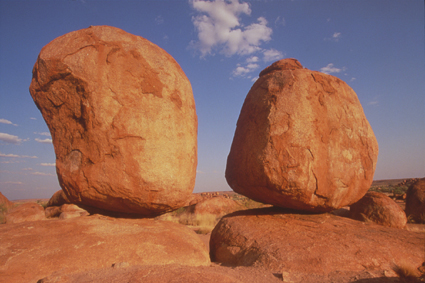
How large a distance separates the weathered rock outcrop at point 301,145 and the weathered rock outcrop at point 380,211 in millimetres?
1278

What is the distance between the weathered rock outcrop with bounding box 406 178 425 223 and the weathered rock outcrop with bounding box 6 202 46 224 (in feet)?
41.1

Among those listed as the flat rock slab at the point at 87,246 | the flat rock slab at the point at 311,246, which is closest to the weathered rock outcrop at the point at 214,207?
the flat rock slab at the point at 311,246

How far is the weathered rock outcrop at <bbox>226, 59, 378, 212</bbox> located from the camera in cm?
411

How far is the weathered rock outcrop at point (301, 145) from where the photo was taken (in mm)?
4109

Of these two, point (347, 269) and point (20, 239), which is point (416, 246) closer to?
point (347, 269)

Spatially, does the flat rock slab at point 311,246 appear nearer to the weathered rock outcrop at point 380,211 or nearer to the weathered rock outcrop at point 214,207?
the weathered rock outcrop at point 380,211

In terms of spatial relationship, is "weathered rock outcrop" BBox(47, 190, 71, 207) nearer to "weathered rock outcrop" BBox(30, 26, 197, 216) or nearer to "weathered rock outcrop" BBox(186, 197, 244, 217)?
"weathered rock outcrop" BBox(186, 197, 244, 217)

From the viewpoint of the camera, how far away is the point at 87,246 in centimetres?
271

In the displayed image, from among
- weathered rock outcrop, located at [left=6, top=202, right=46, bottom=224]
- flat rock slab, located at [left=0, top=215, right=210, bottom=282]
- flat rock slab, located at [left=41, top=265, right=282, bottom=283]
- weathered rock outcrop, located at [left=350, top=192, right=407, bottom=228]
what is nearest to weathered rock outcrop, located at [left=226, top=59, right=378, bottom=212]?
weathered rock outcrop, located at [left=350, top=192, right=407, bottom=228]

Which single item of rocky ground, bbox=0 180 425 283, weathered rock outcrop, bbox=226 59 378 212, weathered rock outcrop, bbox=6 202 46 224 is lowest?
weathered rock outcrop, bbox=6 202 46 224

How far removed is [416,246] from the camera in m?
3.61

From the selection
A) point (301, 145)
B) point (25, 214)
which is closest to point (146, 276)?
point (301, 145)

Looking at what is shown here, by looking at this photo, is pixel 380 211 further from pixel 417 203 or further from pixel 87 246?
pixel 87 246

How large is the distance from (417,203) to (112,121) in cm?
950
